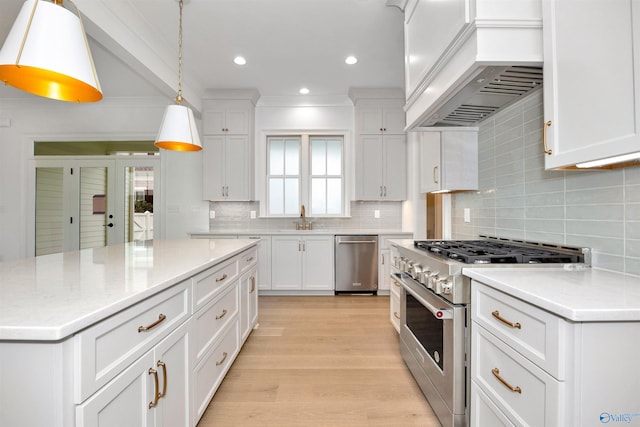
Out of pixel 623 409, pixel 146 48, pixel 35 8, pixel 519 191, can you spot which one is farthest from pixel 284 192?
pixel 623 409

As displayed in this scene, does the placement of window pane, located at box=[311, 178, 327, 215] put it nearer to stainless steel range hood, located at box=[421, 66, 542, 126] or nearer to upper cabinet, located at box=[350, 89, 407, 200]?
upper cabinet, located at box=[350, 89, 407, 200]

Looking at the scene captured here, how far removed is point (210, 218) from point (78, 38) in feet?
12.2

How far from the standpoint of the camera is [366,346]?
255 cm

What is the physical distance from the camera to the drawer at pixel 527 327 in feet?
2.81

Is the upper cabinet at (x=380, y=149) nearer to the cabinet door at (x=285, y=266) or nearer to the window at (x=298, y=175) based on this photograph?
the window at (x=298, y=175)

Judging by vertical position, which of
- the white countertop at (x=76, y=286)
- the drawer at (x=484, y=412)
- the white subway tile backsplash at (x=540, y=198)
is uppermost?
the white subway tile backsplash at (x=540, y=198)

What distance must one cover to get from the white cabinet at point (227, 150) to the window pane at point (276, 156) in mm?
402

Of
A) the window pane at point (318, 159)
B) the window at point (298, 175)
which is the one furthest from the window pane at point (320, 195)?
the window pane at point (318, 159)

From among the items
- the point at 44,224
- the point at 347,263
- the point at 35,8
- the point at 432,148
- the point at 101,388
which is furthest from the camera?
the point at 44,224

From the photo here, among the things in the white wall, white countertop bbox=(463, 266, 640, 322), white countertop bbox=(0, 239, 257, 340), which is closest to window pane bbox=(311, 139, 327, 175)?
the white wall

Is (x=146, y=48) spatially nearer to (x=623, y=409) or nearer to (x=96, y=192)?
(x=96, y=192)

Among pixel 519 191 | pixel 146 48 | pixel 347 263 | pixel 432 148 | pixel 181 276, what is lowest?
pixel 347 263

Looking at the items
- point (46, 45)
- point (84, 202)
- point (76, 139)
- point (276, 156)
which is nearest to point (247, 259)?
point (46, 45)

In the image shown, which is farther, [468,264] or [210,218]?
[210,218]
